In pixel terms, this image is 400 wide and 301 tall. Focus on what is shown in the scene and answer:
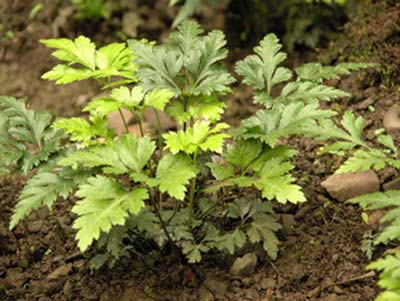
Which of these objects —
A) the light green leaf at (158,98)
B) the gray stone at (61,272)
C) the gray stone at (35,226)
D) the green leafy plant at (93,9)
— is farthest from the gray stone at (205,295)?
the green leafy plant at (93,9)

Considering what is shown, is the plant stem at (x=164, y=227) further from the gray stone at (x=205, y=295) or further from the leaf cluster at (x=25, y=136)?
the leaf cluster at (x=25, y=136)

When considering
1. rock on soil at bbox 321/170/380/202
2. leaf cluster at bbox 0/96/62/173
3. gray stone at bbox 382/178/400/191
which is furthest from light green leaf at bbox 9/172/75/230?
gray stone at bbox 382/178/400/191

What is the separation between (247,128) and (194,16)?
8.46 ft

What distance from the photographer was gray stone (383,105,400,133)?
340cm

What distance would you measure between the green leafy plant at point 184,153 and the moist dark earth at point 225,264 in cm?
11

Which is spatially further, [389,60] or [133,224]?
[389,60]

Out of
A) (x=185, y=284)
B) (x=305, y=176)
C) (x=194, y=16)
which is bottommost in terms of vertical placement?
(x=185, y=284)

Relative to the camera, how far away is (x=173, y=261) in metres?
2.94

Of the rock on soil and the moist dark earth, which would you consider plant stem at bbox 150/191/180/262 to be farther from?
the rock on soil

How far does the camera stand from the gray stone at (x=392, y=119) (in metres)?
3.40

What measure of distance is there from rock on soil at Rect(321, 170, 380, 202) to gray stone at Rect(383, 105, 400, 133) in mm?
366

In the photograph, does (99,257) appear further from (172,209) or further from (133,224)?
(172,209)

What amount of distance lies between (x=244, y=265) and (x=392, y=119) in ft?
4.12

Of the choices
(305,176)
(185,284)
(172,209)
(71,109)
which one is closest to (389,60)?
(305,176)
